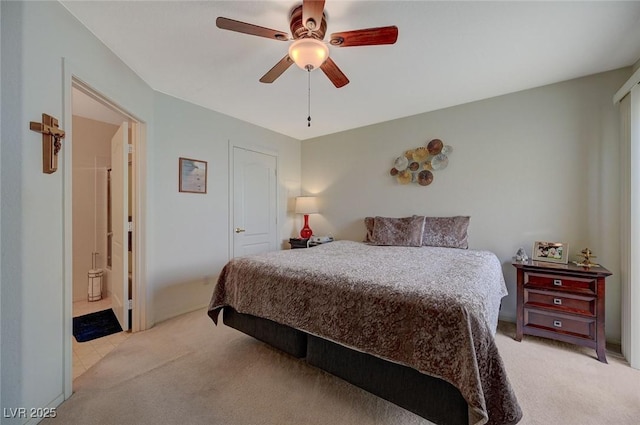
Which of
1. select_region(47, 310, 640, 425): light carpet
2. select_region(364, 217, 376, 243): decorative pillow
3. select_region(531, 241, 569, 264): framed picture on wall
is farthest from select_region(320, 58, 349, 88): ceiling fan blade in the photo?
select_region(531, 241, 569, 264): framed picture on wall

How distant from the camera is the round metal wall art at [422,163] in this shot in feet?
10.3

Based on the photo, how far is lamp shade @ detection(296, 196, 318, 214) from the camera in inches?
163

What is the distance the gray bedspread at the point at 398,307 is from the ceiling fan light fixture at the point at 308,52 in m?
1.40

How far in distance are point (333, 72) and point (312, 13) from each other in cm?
52

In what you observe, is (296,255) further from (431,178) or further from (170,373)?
(431,178)

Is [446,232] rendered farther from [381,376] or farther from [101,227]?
[101,227]

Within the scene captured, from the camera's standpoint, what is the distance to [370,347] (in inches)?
54.7

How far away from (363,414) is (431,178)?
2668mm

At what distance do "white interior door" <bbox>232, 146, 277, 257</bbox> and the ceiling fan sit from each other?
2.09 meters

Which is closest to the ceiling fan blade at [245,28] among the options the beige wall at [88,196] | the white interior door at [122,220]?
the white interior door at [122,220]

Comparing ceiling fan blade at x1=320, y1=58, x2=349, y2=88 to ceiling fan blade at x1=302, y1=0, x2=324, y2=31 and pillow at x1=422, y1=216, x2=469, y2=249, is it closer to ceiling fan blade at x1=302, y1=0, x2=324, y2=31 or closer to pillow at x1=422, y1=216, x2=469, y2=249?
ceiling fan blade at x1=302, y1=0, x2=324, y2=31

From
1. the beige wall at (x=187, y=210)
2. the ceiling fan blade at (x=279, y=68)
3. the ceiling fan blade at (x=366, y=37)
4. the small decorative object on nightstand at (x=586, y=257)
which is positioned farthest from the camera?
the beige wall at (x=187, y=210)

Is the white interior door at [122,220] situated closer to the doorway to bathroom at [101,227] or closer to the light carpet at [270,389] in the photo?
the doorway to bathroom at [101,227]

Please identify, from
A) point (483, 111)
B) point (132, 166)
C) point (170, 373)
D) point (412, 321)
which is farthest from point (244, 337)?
point (483, 111)
